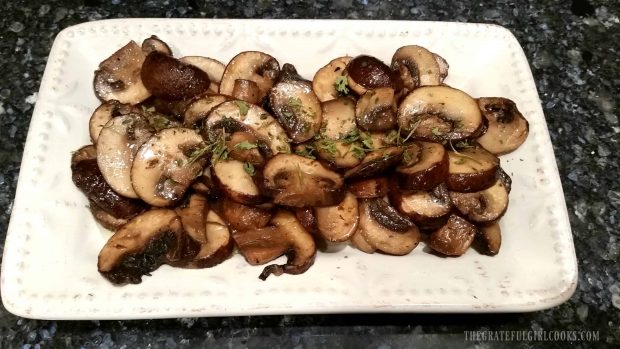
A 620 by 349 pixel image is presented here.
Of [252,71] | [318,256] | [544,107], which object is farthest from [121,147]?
[544,107]

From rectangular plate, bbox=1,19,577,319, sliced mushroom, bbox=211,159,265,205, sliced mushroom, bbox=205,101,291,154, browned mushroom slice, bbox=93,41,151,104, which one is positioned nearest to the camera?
rectangular plate, bbox=1,19,577,319

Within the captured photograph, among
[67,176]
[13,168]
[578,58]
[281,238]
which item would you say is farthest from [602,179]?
[13,168]

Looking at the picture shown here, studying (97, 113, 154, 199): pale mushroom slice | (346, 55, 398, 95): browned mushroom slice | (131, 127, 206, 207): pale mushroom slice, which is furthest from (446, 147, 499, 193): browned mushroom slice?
(97, 113, 154, 199): pale mushroom slice

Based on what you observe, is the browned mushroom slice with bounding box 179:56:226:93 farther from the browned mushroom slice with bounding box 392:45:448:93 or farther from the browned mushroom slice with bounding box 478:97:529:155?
the browned mushroom slice with bounding box 478:97:529:155

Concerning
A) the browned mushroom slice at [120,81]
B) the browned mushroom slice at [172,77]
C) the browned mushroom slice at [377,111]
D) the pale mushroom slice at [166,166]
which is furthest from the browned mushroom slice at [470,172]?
the browned mushroom slice at [120,81]

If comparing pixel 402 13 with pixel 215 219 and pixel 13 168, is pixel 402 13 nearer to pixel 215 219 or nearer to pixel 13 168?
pixel 215 219

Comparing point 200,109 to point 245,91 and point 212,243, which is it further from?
point 212,243
